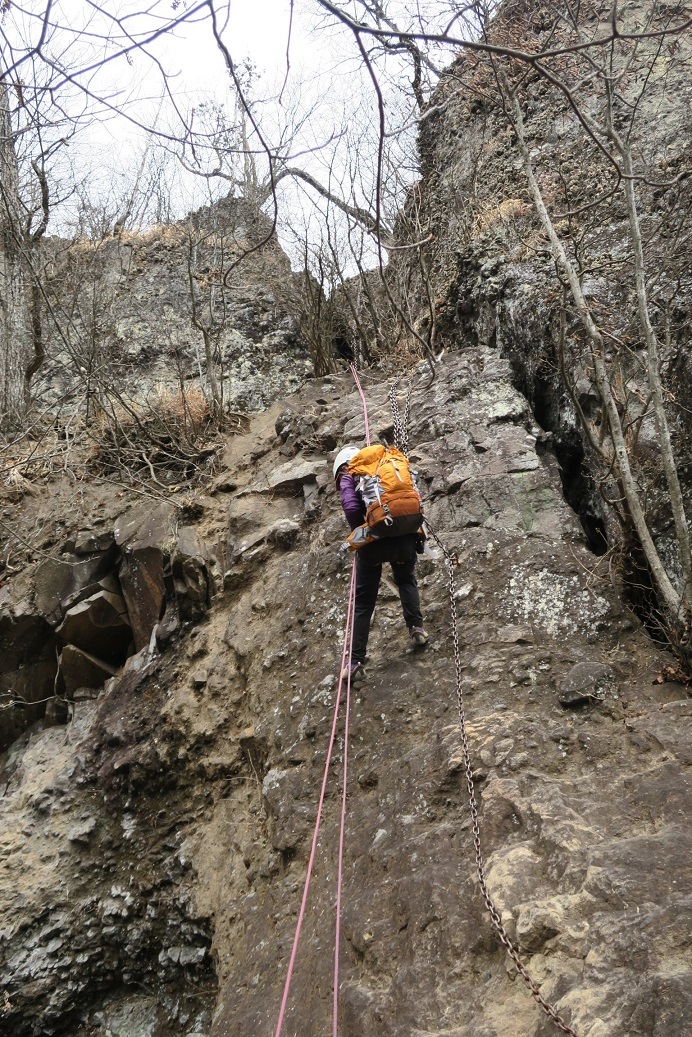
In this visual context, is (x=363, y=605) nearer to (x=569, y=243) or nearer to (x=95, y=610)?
(x=95, y=610)

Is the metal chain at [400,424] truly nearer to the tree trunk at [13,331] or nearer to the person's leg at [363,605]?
the person's leg at [363,605]

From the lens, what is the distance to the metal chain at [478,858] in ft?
9.75

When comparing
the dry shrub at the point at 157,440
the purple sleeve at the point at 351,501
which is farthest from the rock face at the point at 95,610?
the purple sleeve at the point at 351,501

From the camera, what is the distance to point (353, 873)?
4.42 m

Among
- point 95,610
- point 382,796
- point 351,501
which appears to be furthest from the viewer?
point 95,610

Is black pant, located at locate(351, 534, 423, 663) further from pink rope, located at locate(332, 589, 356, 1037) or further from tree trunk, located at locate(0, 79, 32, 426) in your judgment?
tree trunk, located at locate(0, 79, 32, 426)

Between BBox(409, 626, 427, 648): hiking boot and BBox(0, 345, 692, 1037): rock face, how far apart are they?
7cm

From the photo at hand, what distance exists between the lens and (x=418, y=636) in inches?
223

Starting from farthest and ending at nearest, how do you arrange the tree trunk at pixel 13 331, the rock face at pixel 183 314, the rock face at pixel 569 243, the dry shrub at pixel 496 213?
the rock face at pixel 183 314, the tree trunk at pixel 13 331, the dry shrub at pixel 496 213, the rock face at pixel 569 243

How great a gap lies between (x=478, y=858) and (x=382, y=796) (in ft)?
3.43

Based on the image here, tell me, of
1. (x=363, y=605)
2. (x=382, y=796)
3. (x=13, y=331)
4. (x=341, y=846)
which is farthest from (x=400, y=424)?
(x=13, y=331)

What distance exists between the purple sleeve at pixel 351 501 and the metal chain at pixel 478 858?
104 centimetres

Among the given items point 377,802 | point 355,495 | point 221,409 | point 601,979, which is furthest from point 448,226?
point 601,979

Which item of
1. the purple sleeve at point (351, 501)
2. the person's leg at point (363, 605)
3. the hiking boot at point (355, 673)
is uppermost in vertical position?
the purple sleeve at point (351, 501)
